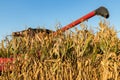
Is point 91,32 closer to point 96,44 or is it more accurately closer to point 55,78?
point 96,44

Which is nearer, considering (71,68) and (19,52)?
(71,68)

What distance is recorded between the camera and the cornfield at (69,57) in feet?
18.7

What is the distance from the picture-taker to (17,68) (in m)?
6.36

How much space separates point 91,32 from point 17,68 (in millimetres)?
1416

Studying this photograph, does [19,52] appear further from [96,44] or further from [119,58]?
[119,58]

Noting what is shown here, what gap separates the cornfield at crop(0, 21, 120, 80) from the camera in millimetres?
5707

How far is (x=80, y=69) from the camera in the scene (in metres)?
5.73

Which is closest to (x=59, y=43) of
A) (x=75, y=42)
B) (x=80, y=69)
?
(x=75, y=42)

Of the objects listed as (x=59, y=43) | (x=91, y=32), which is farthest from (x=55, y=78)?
(x=91, y=32)

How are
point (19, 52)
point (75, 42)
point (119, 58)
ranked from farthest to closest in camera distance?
point (19, 52) < point (75, 42) < point (119, 58)

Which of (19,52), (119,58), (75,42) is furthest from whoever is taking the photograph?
(19,52)

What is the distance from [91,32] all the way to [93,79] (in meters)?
0.85

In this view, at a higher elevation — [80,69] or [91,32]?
[91,32]

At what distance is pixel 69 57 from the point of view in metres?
A: 6.04
